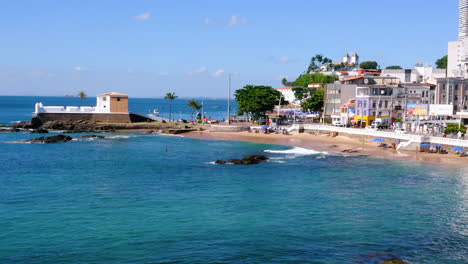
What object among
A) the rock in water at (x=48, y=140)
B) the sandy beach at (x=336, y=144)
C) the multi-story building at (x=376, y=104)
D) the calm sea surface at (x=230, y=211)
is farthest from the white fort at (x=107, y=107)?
the multi-story building at (x=376, y=104)

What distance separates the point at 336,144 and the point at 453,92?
39498mm

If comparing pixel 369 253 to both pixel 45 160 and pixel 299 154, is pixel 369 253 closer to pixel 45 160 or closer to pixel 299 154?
pixel 299 154

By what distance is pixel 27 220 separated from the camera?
3459 cm

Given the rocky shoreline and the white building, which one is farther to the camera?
the white building

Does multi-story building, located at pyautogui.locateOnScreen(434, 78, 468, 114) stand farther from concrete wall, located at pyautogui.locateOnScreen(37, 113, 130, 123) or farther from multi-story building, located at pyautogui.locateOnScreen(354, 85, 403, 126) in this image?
concrete wall, located at pyautogui.locateOnScreen(37, 113, 130, 123)

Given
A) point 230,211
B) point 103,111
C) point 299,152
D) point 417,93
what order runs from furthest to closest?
point 103,111
point 417,93
point 299,152
point 230,211

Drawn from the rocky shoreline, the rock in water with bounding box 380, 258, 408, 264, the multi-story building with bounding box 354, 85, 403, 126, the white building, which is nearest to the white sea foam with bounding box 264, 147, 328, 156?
the multi-story building with bounding box 354, 85, 403, 126

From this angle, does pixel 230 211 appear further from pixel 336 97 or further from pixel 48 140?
pixel 336 97

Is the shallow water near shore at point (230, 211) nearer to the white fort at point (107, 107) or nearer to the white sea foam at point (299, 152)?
the white sea foam at point (299, 152)

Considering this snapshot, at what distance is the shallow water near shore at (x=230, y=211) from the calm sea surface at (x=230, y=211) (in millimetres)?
92

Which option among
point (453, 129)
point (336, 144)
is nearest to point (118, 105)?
point (336, 144)

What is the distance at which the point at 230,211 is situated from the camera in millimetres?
37344

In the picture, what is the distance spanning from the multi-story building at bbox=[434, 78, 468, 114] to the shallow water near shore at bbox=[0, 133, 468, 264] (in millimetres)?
49388

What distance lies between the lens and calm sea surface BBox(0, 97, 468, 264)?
2855 cm
